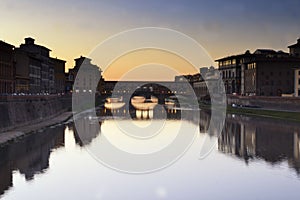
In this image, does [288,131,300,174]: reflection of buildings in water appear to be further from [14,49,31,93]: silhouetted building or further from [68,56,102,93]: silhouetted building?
[68,56,102,93]: silhouetted building

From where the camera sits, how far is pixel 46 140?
47.1 m

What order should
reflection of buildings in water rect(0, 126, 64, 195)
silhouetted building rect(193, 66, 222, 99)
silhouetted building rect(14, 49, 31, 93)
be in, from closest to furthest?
reflection of buildings in water rect(0, 126, 64, 195) < silhouetted building rect(14, 49, 31, 93) < silhouetted building rect(193, 66, 222, 99)

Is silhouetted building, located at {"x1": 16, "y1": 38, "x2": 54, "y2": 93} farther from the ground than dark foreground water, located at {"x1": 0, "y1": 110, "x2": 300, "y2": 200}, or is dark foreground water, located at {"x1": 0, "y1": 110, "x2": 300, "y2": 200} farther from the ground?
silhouetted building, located at {"x1": 16, "y1": 38, "x2": 54, "y2": 93}

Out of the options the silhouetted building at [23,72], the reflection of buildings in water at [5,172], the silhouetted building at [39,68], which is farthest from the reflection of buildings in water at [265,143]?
the silhouetted building at [39,68]

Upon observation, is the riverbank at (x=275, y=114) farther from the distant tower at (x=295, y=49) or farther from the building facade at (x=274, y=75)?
the distant tower at (x=295, y=49)

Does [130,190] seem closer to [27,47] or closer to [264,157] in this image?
[264,157]

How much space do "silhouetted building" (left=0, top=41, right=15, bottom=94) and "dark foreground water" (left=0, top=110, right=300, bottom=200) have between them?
25.6 meters

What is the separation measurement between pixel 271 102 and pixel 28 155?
66.7 metres

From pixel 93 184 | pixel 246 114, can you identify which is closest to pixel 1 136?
pixel 93 184

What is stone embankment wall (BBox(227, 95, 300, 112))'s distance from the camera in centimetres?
8075

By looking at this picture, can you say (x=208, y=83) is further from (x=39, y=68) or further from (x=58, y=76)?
(x=39, y=68)

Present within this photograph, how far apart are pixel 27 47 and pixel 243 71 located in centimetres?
6500

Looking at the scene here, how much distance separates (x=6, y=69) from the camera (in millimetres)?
70250

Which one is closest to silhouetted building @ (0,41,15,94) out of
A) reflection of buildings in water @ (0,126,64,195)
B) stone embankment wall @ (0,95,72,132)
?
stone embankment wall @ (0,95,72,132)
